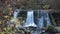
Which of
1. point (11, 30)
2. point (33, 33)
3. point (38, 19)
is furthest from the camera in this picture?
point (38, 19)

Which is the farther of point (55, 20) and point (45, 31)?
point (55, 20)

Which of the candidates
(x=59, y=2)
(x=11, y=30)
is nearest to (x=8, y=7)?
(x=11, y=30)

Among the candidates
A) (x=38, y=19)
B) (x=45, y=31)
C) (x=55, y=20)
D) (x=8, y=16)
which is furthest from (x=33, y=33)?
(x=8, y=16)

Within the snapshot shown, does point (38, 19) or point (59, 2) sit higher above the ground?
point (59, 2)

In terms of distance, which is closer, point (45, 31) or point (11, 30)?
point (11, 30)

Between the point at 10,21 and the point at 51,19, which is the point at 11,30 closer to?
the point at 10,21

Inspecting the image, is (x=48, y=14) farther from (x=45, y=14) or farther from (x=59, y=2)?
(x=59, y=2)

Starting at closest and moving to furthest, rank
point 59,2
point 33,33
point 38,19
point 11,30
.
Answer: point 11,30, point 33,33, point 38,19, point 59,2

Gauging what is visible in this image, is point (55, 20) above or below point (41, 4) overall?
below

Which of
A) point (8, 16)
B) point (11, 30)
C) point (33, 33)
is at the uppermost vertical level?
point (8, 16)
